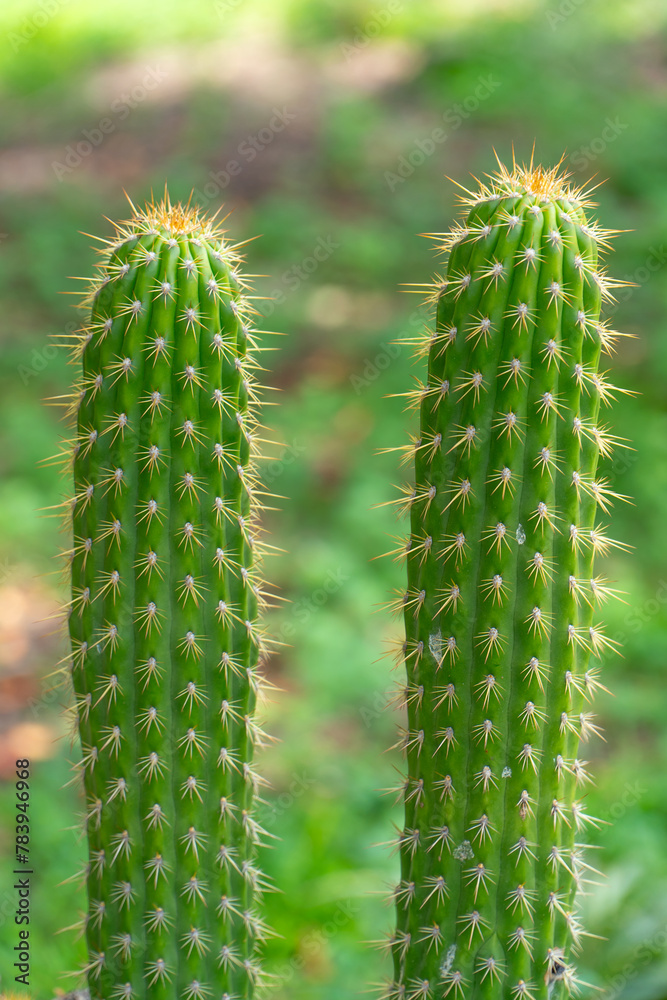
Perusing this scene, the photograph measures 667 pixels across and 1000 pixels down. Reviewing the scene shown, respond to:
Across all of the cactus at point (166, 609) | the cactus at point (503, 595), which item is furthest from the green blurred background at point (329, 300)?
the cactus at point (166, 609)

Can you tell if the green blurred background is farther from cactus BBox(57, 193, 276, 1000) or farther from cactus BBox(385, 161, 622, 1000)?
cactus BBox(57, 193, 276, 1000)

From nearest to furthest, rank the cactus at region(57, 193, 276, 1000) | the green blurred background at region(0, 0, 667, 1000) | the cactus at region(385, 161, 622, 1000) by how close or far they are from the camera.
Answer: the cactus at region(385, 161, 622, 1000) < the cactus at region(57, 193, 276, 1000) < the green blurred background at region(0, 0, 667, 1000)

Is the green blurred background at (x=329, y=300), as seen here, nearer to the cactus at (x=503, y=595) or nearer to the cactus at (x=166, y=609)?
the cactus at (x=503, y=595)

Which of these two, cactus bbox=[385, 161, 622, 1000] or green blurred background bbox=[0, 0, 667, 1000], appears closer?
cactus bbox=[385, 161, 622, 1000]

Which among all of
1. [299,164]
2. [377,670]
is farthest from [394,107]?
[377,670]

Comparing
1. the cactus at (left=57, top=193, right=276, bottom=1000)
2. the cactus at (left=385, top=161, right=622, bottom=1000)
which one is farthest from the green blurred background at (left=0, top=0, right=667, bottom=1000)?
the cactus at (left=57, top=193, right=276, bottom=1000)

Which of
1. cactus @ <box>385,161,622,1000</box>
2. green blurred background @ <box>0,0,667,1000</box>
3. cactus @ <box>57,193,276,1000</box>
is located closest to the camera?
cactus @ <box>385,161,622,1000</box>

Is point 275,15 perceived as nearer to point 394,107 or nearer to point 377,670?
point 394,107
